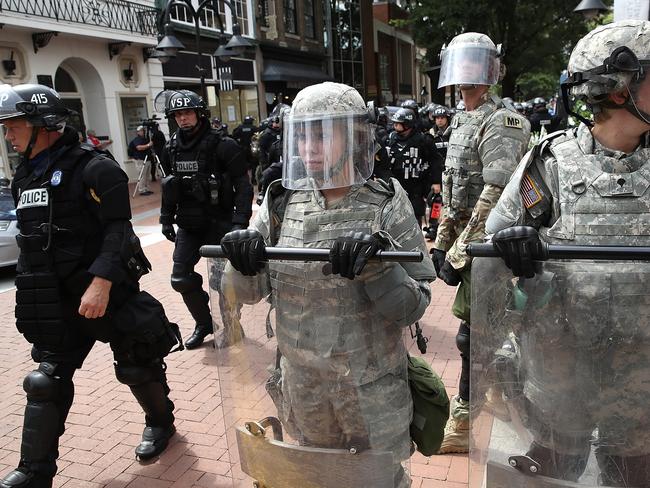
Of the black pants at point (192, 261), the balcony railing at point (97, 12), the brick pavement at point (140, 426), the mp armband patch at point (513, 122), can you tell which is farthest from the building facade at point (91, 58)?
the mp armband patch at point (513, 122)

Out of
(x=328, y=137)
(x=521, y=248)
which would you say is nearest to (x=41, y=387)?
(x=328, y=137)

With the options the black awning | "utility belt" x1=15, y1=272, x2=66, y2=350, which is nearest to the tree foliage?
the black awning

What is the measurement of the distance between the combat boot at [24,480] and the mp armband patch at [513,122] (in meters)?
3.04

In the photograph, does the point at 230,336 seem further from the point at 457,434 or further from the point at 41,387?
the point at 457,434

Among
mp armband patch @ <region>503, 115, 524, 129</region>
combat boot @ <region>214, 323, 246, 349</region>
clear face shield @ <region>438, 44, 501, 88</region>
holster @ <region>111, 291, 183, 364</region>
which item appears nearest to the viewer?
combat boot @ <region>214, 323, 246, 349</region>

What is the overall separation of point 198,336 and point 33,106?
265 centimetres

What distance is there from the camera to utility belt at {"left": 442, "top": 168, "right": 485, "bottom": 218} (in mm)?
3527

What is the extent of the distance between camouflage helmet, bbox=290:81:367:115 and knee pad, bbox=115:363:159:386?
1888 mm

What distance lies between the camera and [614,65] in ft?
5.89

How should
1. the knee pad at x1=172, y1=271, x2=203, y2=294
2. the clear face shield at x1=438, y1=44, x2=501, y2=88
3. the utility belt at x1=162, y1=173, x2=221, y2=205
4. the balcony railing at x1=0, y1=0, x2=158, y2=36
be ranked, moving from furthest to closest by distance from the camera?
the balcony railing at x1=0, y1=0, x2=158, y2=36
the knee pad at x1=172, y1=271, x2=203, y2=294
the utility belt at x1=162, y1=173, x2=221, y2=205
the clear face shield at x1=438, y1=44, x2=501, y2=88

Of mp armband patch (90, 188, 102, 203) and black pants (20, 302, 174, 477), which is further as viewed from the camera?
mp armband patch (90, 188, 102, 203)

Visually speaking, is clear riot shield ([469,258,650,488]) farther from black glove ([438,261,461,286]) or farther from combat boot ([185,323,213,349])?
combat boot ([185,323,213,349])

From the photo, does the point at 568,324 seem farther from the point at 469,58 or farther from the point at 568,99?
the point at 469,58

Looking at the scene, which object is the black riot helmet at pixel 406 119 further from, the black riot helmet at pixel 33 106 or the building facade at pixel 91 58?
the building facade at pixel 91 58
